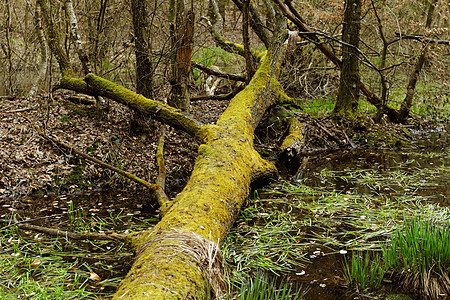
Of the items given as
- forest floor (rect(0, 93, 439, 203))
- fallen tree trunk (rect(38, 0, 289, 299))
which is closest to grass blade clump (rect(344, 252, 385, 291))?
fallen tree trunk (rect(38, 0, 289, 299))

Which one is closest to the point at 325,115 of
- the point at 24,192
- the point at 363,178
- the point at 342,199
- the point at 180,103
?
the point at 363,178

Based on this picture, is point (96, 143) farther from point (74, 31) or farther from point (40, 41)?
point (40, 41)

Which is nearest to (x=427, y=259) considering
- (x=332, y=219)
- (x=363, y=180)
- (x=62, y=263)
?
(x=332, y=219)

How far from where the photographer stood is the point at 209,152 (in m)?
4.92

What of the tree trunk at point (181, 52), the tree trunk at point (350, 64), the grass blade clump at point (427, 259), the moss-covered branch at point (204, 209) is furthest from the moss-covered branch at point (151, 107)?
the tree trunk at point (350, 64)

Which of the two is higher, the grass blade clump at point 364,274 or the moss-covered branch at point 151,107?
the moss-covered branch at point 151,107

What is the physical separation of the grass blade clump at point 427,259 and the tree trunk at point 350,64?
5.92 m

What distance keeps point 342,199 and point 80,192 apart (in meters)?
4.11

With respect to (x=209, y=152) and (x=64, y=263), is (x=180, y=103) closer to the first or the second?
(x=209, y=152)

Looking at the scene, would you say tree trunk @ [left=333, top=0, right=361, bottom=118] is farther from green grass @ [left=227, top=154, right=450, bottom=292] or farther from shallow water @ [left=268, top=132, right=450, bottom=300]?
green grass @ [left=227, top=154, right=450, bottom=292]

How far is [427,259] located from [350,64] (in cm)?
658

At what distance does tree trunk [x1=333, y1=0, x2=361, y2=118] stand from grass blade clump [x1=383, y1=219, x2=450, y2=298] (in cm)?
592

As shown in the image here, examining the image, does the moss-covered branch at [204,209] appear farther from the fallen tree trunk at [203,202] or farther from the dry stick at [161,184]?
the dry stick at [161,184]

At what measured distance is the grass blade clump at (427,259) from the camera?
2754 mm
